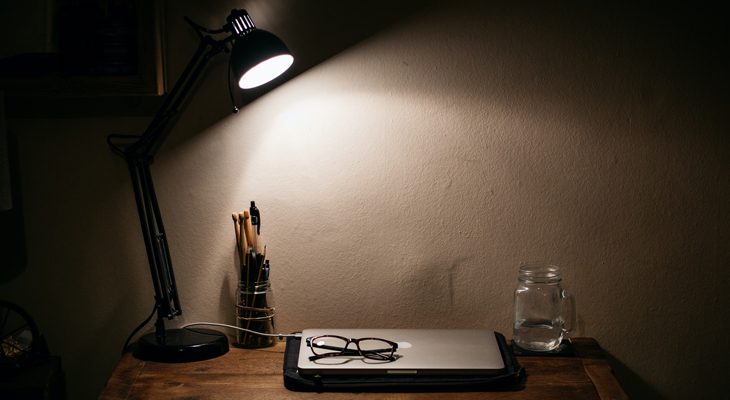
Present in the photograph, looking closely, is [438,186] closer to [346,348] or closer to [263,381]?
[346,348]

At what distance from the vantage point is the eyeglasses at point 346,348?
1.16 m

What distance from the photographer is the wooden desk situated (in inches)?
41.6

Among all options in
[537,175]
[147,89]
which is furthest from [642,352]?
[147,89]

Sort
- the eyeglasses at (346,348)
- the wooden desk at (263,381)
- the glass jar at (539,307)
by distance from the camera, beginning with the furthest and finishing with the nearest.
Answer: the glass jar at (539,307), the eyeglasses at (346,348), the wooden desk at (263,381)

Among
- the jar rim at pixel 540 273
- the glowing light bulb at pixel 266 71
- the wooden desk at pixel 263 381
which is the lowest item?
the wooden desk at pixel 263 381

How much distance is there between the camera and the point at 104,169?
1374 mm

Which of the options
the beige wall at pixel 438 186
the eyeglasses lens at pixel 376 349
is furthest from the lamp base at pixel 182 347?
the eyeglasses lens at pixel 376 349

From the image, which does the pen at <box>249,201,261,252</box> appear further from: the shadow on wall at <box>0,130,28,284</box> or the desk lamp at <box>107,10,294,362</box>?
the shadow on wall at <box>0,130,28,284</box>

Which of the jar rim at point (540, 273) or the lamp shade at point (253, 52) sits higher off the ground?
the lamp shade at point (253, 52)

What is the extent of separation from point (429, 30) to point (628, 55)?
0.52 m

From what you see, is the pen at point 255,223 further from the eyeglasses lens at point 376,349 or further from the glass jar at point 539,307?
the glass jar at point 539,307

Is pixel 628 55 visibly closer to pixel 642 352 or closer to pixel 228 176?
pixel 642 352

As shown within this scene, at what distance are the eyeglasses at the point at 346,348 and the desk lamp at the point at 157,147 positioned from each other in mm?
258

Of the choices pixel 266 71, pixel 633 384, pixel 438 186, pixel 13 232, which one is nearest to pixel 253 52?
pixel 266 71
